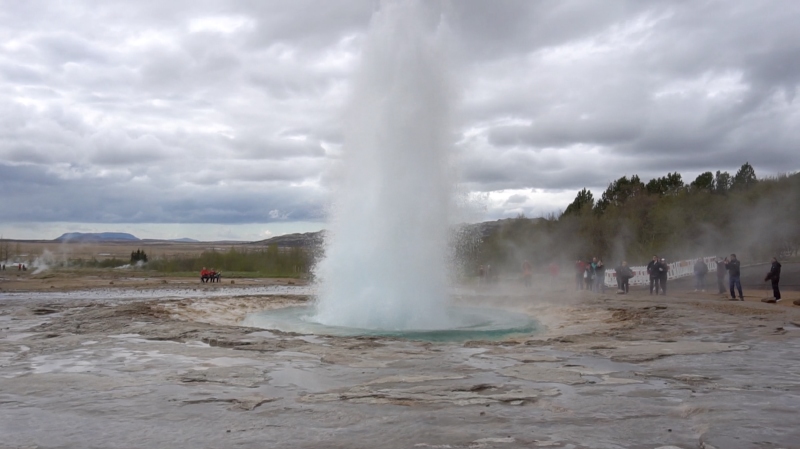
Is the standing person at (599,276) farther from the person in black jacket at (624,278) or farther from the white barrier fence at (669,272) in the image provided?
the white barrier fence at (669,272)

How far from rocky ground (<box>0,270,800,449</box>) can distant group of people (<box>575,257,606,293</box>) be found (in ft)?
48.2

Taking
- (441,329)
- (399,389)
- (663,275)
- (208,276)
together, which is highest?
(663,275)

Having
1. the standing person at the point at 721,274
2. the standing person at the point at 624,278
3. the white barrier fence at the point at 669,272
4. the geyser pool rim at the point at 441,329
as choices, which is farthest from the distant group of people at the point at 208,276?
the standing person at the point at 721,274

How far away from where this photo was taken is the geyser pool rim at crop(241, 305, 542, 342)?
13.5 meters

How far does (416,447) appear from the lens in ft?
16.5

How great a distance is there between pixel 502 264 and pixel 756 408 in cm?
5140

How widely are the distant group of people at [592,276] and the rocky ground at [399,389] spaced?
14.7 m

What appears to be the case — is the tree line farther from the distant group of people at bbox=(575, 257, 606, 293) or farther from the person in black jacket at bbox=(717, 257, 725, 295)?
the person in black jacket at bbox=(717, 257, 725, 295)

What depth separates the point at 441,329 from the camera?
14664mm

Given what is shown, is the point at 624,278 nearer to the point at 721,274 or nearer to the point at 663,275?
the point at 663,275

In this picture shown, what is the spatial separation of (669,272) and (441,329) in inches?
972

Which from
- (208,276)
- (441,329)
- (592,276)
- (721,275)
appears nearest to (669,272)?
(592,276)

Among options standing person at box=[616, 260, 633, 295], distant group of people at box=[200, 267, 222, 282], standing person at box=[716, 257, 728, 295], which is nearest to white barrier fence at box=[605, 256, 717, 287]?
standing person at box=[616, 260, 633, 295]

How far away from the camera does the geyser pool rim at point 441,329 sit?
13.5 meters
